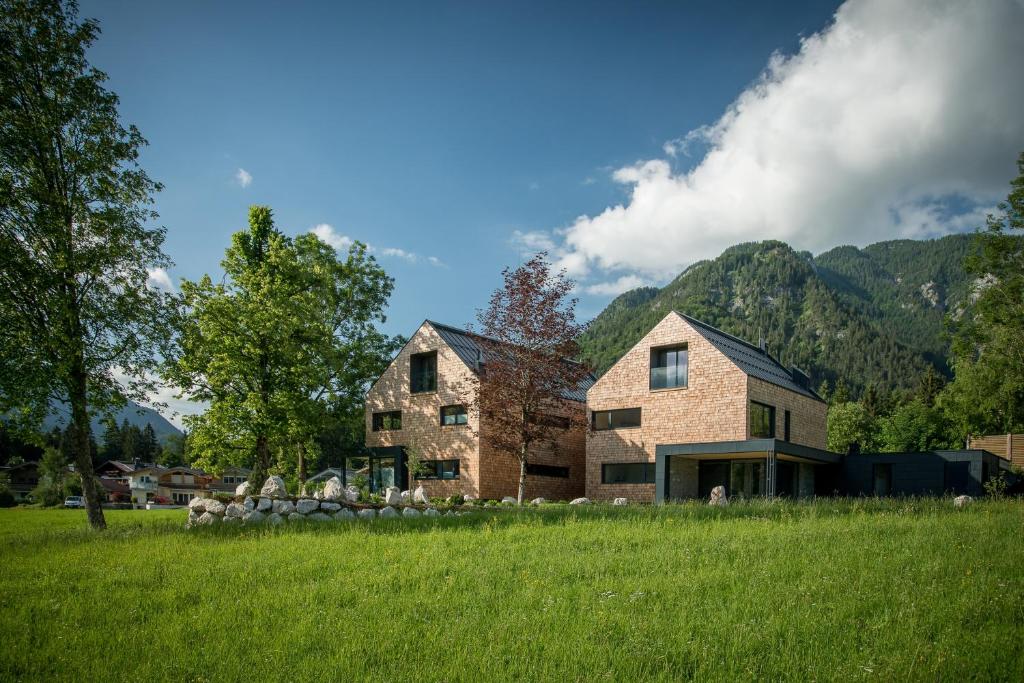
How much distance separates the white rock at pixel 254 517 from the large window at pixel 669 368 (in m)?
17.1

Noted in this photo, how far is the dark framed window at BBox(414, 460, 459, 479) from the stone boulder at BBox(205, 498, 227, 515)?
14137 millimetres

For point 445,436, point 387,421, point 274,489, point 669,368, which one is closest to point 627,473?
point 669,368

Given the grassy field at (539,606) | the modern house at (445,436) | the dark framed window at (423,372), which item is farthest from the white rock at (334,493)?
the dark framed window at (423,372)

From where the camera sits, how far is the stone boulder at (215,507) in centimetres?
1634

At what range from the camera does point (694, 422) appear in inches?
1049

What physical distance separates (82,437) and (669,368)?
20.7 metres

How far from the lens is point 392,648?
7195 mm

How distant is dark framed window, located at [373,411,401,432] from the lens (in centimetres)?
3338

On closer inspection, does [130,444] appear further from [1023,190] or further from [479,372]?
[1023,190]

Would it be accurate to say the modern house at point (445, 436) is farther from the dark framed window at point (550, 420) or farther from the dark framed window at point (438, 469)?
the dark framed window at point (550, 420)

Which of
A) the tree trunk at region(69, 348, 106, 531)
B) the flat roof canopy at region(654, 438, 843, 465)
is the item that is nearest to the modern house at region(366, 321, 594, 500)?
the flat roof canopy at region(654, 438, 843, 465)

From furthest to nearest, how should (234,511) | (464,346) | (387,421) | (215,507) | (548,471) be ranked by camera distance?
1. (387,421)
2. (464,346)
3. (548,471)
4. (215,507)
5. (234,511)

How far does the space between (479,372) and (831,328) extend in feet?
344

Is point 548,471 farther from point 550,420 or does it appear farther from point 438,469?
point 438,469
